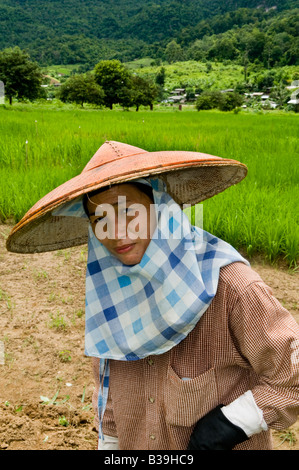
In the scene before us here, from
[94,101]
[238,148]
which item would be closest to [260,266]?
[238,148]

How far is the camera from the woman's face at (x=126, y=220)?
3.52 feet

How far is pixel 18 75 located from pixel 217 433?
1238 inches

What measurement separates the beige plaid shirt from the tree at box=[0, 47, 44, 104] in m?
30.1

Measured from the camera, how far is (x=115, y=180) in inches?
37.4

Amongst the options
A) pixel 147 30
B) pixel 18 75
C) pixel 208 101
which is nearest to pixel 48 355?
pixel 18 75

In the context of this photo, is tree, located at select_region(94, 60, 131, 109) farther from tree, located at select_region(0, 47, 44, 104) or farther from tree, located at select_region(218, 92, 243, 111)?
tree, located at select_region(0, 47, 44, 104)

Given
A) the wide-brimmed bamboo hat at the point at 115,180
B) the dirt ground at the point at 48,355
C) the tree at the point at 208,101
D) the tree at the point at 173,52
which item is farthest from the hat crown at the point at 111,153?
the tree at the point at 173,52

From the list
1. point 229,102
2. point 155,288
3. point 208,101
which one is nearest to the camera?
point 155,288

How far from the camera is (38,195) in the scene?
13.0ft

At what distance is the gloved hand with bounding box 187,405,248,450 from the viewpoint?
1026 mm

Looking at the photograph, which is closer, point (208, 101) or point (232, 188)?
point (232, 188)

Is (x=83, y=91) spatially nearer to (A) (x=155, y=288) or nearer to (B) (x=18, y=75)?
(B) (x=18, y=75)

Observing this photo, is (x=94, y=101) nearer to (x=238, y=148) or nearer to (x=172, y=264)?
(x=238, y=148)
